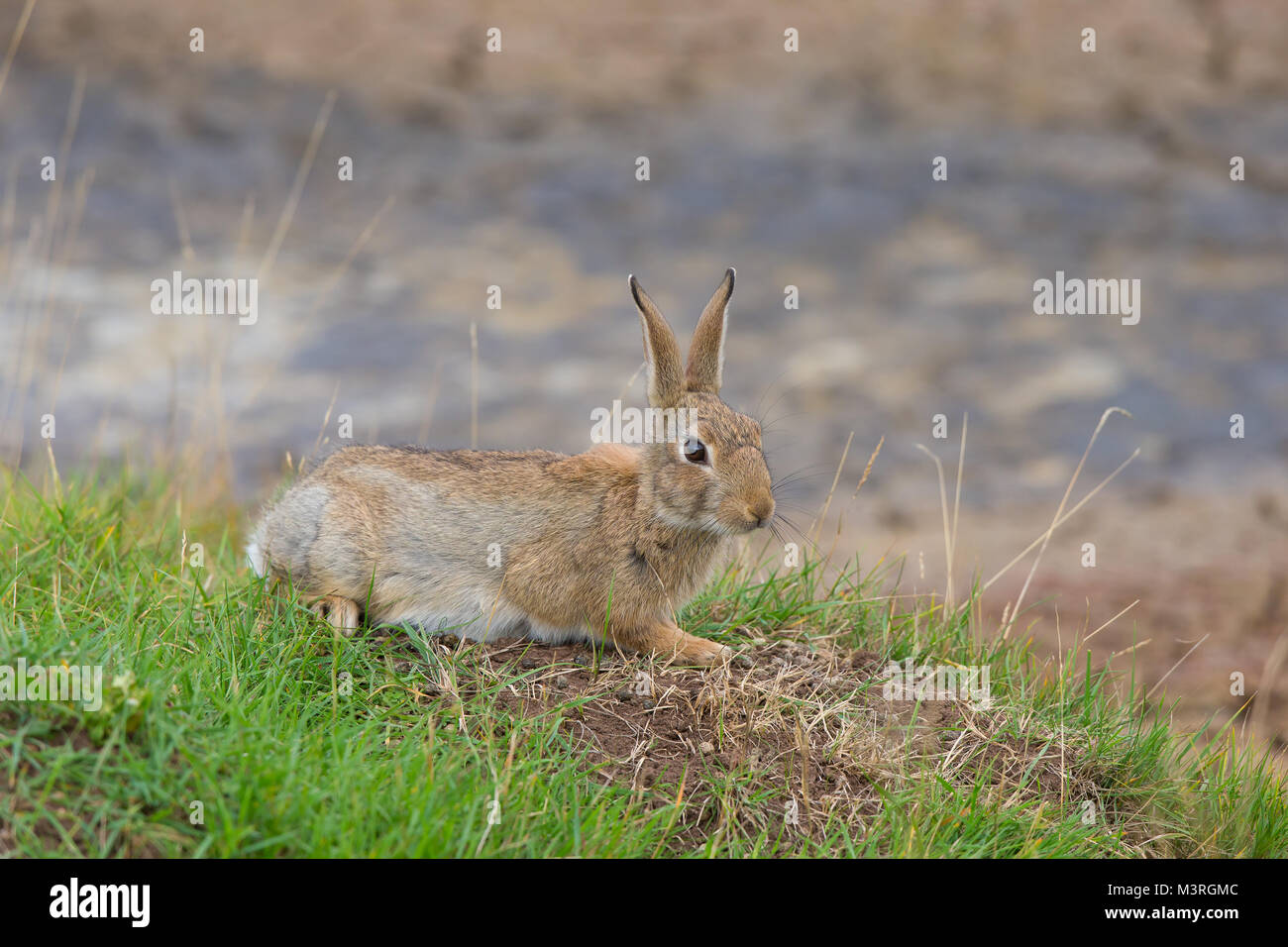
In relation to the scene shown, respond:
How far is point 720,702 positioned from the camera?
16.8ft

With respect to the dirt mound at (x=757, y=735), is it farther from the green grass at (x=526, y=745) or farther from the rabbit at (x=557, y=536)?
the rabbit at (x=557, y=536)

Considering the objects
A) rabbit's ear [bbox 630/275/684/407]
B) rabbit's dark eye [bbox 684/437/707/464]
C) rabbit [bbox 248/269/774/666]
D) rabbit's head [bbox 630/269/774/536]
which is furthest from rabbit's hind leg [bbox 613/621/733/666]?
rabbit's ear [bbox 630/275/684/407]

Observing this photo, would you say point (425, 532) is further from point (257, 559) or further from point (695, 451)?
point (695, 451)

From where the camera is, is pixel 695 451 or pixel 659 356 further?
pixel 659 356

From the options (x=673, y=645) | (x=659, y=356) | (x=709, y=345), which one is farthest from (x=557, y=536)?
(x=709, y=345)

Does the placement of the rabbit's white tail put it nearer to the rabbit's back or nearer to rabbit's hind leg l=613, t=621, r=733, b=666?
the rabbit's back

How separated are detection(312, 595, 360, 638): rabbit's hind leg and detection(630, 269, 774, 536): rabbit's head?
5.20 ft

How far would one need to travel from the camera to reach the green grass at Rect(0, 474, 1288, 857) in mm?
3791

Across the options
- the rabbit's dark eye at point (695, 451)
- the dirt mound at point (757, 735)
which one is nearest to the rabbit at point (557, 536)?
the rabbit's dark eye at point (695, 451)

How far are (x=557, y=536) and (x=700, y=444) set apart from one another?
89 cm

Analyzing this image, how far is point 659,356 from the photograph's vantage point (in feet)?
18.5

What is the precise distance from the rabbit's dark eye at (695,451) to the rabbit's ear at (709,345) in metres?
0.41
